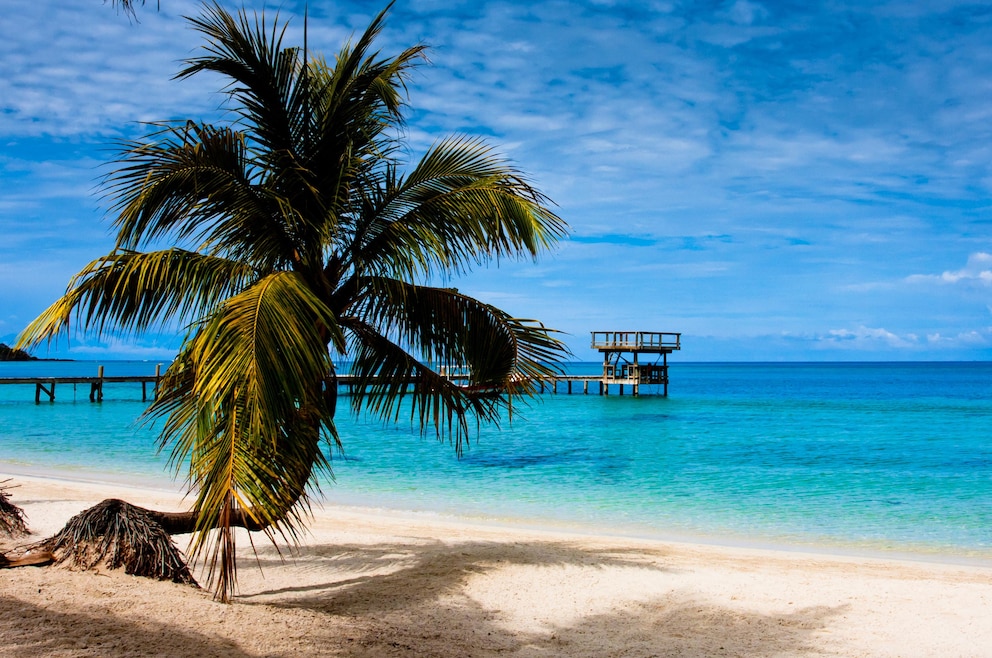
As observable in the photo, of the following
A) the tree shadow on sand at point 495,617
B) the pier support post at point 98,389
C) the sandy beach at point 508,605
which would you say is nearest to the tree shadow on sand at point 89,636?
the sandy beach at point 508,605

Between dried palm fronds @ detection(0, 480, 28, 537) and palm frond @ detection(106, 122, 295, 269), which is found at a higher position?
palm frond @ detection(106, 122, 295, 269)

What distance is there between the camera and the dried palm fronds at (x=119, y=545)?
5832 mm

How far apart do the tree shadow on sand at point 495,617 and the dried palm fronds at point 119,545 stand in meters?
0.78

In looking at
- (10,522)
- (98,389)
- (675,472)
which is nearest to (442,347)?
(10,522)

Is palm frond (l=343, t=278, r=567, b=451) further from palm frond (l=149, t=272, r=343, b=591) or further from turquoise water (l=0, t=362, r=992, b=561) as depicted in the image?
turquoise water (l=0, t=362, r=992, b=561)

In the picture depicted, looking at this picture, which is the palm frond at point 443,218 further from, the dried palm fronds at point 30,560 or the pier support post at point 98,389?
the pier support post at point 98,389

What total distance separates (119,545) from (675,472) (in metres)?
15.5

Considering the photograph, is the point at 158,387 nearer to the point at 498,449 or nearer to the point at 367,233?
the point at 367,233

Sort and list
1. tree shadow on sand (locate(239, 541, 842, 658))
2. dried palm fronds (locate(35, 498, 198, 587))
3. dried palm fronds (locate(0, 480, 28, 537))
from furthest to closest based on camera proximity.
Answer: dried palm fronds (locate(0, 480, 28, 537)) → dried palm fronds (locate(35, 498, 198, 587)) → tree shadow on sand (locate(239, 541, 842, 658))

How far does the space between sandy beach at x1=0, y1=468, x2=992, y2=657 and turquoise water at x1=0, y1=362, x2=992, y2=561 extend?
2.34m

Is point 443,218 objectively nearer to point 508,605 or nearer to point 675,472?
point 508,605

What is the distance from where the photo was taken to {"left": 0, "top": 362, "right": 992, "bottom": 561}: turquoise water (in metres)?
12.8

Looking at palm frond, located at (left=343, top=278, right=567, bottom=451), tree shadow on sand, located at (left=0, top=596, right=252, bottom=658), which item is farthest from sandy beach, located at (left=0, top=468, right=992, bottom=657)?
palm frond, located at (left=343, top=278, right=567, bottom=451)

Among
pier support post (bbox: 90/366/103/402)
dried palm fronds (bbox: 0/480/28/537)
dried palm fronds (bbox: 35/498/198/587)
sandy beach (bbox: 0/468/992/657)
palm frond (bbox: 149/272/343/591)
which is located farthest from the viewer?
pier support post (bbox: 90/366/103/402)
